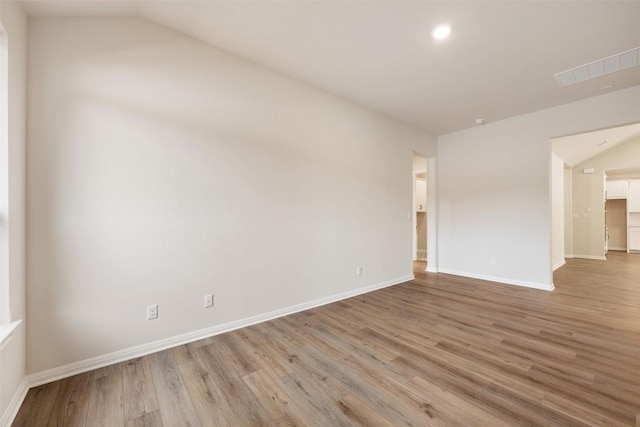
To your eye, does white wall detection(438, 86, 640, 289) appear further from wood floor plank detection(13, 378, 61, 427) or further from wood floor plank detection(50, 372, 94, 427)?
wood floor plank detection(13, 378, 61, 427)

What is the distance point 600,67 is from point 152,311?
16.8ft

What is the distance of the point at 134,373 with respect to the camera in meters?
1.83

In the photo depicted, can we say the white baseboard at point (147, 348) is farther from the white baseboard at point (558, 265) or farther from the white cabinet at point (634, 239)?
the white cabinet at point (634, 239)

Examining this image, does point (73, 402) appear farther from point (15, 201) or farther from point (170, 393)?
point (15, 201)

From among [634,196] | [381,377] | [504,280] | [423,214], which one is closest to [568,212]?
[634,196]

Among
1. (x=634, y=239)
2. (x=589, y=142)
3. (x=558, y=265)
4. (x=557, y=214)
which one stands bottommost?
(x=558, y=265)

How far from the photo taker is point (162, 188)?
2.15m

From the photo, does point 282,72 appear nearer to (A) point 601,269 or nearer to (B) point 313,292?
(B) point 313,292

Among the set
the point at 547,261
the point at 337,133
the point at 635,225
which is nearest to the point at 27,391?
the point at 337,133

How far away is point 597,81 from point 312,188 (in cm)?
369

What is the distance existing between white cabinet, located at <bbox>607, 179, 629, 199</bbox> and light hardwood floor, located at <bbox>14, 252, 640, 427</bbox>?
7712 mm

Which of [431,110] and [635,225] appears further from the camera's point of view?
[635,225]

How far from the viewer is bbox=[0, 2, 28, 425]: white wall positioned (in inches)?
56.5

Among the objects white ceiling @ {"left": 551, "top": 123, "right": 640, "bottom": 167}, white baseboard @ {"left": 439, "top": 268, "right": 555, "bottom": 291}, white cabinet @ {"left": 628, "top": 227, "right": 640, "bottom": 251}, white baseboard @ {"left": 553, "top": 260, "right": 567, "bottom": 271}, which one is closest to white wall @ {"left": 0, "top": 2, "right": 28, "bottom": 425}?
white baseboard @ {"left": 439, "top": 268, "right": 555, "bottom": 291}
